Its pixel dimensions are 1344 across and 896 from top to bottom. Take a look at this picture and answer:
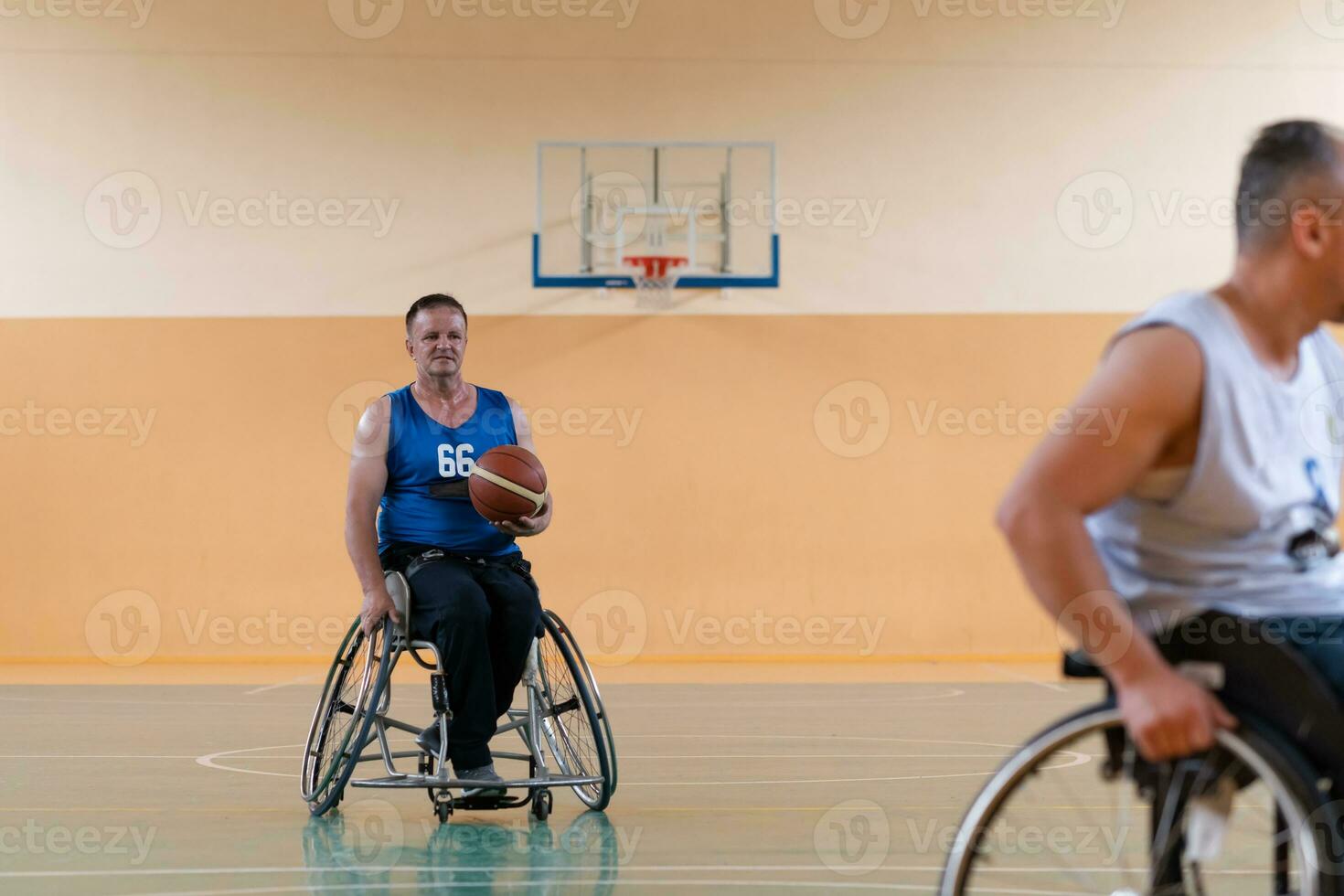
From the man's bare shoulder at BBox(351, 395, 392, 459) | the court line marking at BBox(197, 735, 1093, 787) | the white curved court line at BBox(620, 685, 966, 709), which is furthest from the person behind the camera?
the white curved court line at BBox(620, 685, 966, 709)

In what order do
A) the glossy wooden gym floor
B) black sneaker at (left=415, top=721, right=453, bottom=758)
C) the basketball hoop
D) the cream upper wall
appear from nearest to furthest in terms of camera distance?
the glossy wooden gym floor, black sneaker at (left=415, top=721, right=453, bottom=758), the basketball hoop, the cream upper wall

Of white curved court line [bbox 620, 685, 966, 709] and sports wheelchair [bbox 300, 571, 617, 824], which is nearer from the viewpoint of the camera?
sports wheelchair [bbox 300, 571, 617, 824]

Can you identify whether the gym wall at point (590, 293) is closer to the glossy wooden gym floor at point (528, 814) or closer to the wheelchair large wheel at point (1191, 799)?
the glossy wooden gym floor at point (528, 814)

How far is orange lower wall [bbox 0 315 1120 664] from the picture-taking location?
25.4 ft

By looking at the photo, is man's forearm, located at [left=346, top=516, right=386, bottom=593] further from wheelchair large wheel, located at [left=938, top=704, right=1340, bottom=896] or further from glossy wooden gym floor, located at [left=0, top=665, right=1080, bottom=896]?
wheelchair large wheel, located at [left=938, top=704, right=1340, bottom=896]

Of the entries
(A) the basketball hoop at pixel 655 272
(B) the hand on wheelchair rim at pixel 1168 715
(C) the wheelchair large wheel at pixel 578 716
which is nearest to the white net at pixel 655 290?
(A) the basketball hoop at pixel 655 272

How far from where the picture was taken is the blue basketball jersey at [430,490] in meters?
3.34

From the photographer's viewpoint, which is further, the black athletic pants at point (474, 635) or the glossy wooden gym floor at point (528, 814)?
the black athletic pants at point (474, 635)

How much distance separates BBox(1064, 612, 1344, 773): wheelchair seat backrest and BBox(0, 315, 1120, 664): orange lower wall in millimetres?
6400

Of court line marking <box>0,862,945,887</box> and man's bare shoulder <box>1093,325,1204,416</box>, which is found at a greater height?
man's bare shoulder <box>1093,325,1204,416</box>

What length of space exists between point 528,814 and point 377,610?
2.24 feet

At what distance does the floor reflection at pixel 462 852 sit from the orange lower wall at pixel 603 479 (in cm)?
436

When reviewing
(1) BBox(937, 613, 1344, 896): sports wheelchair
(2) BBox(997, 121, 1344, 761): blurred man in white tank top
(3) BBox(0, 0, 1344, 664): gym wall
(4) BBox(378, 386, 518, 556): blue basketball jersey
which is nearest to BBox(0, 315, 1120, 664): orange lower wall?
(3) BBox(0, 0, 1344, 664): gym wall

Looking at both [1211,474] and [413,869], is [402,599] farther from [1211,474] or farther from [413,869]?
[1211,474]
